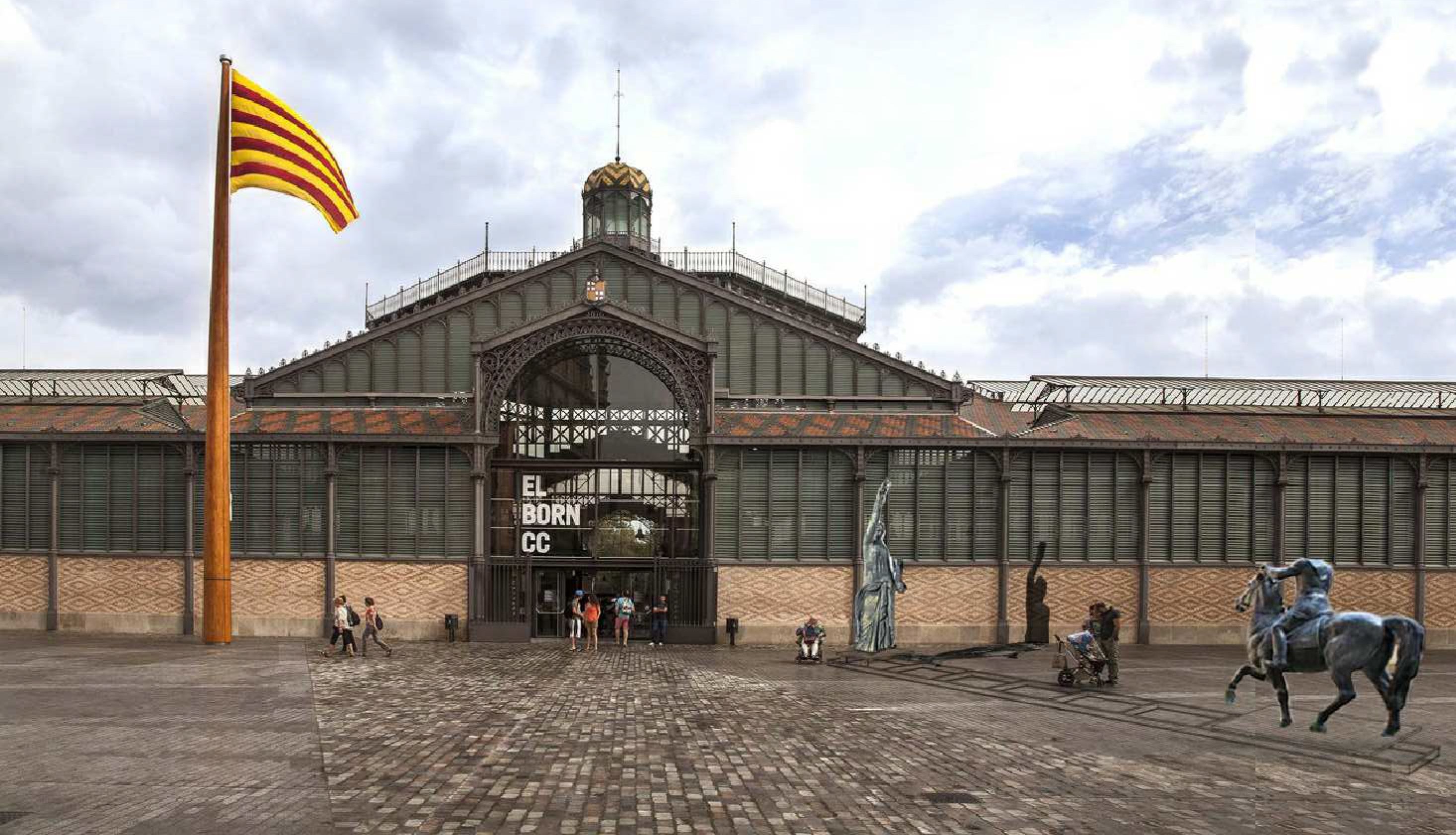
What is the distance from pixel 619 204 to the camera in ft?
142

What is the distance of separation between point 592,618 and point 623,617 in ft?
4.81

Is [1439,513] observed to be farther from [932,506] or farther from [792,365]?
[792,365]

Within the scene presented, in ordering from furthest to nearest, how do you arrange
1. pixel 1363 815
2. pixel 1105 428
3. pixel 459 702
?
pixel 1105 428, pixel 459 702, pixel 1363 815

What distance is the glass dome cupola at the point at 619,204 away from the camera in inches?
1704

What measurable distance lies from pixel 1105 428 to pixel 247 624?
33.0m

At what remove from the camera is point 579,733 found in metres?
17.0

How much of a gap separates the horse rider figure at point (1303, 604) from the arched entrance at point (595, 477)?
61.2 feet

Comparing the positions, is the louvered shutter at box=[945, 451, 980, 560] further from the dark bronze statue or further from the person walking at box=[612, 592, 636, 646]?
the person walking at box=[612, 592, 636, 646]

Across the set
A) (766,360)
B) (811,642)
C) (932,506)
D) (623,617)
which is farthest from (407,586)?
(932,506)

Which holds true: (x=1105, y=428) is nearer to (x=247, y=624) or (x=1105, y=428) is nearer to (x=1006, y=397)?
(x=1006, y=397)

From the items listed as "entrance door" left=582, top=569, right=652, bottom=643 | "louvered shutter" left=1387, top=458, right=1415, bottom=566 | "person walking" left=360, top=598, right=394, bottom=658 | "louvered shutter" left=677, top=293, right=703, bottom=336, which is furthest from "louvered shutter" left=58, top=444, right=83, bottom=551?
"louvered shutter" left=1387, top=458, right=1415, bottom=566

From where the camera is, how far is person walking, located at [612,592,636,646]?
101ft

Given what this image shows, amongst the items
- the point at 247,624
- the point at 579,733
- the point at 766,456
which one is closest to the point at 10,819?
the point at 579,733

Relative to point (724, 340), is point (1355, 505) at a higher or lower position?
lower
